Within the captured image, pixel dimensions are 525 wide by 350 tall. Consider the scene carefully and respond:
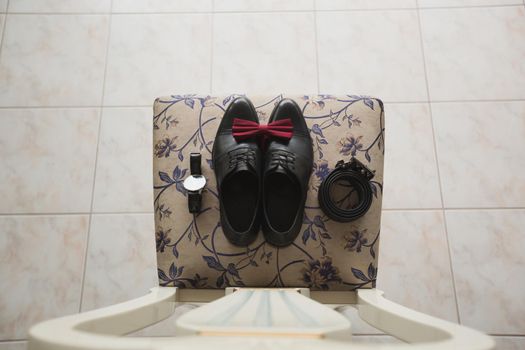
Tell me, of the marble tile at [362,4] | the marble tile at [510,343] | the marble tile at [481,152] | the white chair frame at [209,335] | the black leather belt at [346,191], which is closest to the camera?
the white chair frame at [209,335]

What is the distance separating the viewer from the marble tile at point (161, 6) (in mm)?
1087

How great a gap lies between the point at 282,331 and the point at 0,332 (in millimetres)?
923

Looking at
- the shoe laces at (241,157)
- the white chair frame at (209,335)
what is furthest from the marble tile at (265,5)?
the white chair frame at (209,335)

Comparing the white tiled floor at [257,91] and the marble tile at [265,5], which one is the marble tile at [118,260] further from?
the marble tile at [265,5]

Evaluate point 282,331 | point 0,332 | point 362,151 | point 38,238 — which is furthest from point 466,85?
point 0,332

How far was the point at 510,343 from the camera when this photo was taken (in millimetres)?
825

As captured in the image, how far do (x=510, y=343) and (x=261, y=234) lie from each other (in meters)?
0.74

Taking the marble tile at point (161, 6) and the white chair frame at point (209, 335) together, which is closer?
the white chair frame at point (209, 335)

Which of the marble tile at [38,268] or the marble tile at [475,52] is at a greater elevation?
the marble tile at [475,52]

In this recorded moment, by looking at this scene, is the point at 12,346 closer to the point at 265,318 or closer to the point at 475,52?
the point at 265,318

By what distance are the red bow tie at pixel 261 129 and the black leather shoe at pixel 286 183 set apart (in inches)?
0.5

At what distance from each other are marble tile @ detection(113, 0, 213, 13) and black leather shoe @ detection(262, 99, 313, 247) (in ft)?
2.18

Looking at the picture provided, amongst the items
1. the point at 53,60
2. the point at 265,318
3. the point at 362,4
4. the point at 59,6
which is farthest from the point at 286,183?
the point at 59,6

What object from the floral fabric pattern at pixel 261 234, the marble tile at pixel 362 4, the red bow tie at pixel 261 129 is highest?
the marble tile at pixel 362 4
